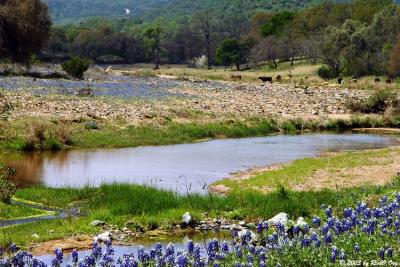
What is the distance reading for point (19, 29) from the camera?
84.3 ft

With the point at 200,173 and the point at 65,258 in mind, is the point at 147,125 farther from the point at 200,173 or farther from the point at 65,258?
the point at 65,258

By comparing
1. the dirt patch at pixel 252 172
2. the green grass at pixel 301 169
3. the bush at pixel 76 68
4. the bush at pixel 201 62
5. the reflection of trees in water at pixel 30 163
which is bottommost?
the dirt patch at pixel 252 172

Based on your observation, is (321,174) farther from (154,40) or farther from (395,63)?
(154,40)

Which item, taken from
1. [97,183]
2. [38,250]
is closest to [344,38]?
[97,183]

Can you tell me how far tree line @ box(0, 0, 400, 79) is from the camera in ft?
91.5

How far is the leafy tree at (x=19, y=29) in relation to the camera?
83.3 feet

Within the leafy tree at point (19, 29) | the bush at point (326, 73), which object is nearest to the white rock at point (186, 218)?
the leafy tree at point (19, 29)

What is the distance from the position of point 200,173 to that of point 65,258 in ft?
37.3

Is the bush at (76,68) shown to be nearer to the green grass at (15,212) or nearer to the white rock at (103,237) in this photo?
the green grass at (15,212)

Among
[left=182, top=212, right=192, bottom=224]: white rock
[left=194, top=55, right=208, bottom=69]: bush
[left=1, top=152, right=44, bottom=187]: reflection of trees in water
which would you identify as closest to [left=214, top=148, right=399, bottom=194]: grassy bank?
[left=182, top=212, right=192, bottom=224]: white rock

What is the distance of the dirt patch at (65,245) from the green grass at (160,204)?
281 millimetres

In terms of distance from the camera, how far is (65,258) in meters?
12.0

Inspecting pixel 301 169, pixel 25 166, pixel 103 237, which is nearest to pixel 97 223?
pixel 103 237

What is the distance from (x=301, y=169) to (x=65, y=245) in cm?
1084
